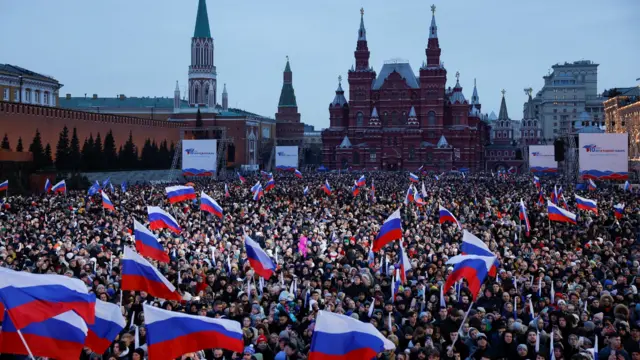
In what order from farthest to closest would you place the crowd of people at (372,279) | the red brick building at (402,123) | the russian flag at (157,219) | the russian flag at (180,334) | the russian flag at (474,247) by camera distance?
1. the red brick building at (402,123)
2. the russian flag at (157,219)
3. the russian flag at (474,247)
4. the crowd of people at (372,279)
5. the russian flag at (180,334)

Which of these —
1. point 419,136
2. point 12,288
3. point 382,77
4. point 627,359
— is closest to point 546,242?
point 627,359

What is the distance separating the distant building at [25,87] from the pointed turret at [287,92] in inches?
1949

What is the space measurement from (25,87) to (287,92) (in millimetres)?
57667

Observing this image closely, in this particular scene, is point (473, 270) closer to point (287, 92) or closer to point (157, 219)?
point (157, 219)

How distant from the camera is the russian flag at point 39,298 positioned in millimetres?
7898

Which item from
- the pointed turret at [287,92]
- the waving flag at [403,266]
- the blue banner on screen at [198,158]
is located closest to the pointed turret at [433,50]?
the pointed turret at [287,92]

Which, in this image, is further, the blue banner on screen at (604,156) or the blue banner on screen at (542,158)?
the blue banner on screen at (542,158)

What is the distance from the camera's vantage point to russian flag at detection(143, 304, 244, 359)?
8156mm

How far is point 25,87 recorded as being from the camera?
7769cm

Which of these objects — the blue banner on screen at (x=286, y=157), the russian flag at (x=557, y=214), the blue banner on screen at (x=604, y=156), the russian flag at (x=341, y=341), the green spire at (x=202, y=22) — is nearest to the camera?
the russian flag at (x=341, y=341)

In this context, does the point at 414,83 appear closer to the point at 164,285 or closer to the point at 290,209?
the point at 290,209

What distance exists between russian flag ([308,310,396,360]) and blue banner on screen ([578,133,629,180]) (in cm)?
3967

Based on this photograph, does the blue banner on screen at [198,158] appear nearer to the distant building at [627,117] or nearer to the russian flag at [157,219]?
the russian flag at [157,219]

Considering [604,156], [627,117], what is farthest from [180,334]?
[627,117]
